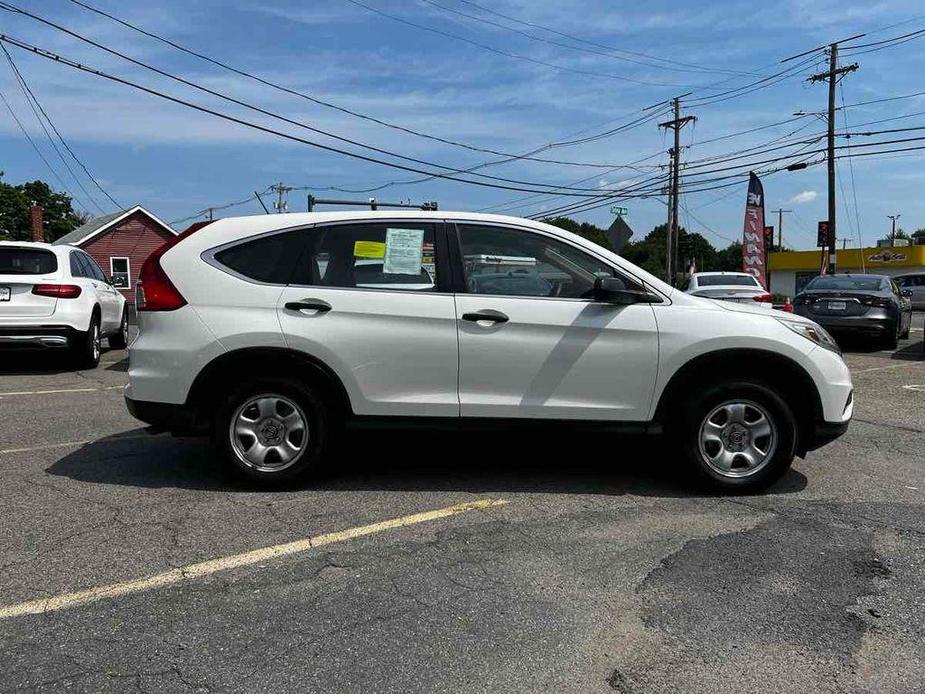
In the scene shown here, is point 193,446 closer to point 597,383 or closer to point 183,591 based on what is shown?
point 183,591

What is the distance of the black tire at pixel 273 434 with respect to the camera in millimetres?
4633

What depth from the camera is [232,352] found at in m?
4.57

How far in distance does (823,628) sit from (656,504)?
156cm

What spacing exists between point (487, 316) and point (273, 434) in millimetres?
1527

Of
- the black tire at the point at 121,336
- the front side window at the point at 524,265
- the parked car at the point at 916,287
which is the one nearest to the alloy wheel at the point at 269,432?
the front side window at the point at 524,265

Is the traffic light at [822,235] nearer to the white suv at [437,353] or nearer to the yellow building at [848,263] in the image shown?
the yellow building at [848,263]

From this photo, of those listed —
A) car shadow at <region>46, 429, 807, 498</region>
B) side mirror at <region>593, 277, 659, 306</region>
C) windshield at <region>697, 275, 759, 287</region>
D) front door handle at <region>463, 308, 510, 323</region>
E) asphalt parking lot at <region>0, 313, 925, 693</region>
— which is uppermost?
windshield at <region>697, 275, 759, 287</region>

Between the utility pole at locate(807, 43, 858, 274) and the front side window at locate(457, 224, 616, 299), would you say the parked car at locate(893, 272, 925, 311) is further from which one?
the front side window at locate(457, 224, 616, 299)

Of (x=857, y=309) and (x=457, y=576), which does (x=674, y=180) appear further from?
(x=457, y=576)

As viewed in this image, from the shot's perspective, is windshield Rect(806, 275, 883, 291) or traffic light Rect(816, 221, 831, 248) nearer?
windshield Rect(806, 275, 883, 291)

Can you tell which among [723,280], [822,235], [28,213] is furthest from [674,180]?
[28,213]

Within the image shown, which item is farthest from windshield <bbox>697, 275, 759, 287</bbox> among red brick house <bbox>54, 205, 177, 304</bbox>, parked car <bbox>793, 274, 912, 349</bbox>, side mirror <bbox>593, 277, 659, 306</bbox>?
red brick house <bbox>54, 205, 177, 304</bbox>

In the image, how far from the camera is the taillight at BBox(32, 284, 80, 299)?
32.1ft

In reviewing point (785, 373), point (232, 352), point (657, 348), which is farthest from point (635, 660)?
point (232, 352)
